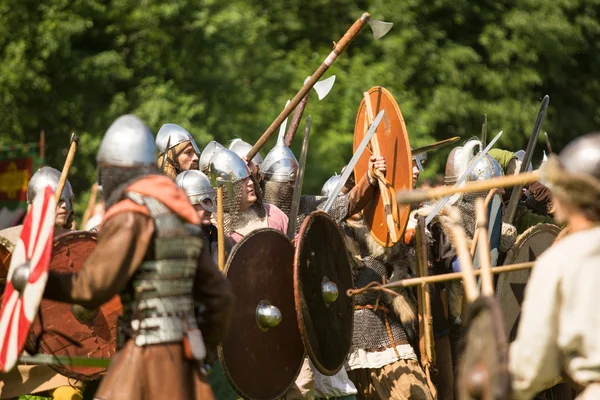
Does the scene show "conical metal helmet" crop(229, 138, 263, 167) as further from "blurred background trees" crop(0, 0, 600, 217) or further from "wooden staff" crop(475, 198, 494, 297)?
"blurred background trees" crop(0, 0, 600, 217)

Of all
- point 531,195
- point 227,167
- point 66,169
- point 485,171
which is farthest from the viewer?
point 531,195

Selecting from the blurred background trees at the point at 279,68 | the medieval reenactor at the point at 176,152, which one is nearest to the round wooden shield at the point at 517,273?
the medieval reenactor at the point at 176,152

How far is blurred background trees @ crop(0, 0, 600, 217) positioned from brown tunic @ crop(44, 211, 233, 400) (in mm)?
10773

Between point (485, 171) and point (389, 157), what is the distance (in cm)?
161

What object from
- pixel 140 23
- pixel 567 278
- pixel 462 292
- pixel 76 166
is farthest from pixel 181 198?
pixel 140 23

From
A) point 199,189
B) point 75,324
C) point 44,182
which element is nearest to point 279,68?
point 44,182

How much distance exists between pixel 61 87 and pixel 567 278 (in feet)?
42.8

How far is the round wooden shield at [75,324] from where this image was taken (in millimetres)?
5715

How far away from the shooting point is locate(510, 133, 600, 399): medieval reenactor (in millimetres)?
3939

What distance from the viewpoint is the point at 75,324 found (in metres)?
5.82

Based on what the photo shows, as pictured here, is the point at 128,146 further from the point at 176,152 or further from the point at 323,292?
the point at 176,152

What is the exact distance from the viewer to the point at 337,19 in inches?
808

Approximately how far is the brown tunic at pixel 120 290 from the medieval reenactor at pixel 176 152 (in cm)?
321

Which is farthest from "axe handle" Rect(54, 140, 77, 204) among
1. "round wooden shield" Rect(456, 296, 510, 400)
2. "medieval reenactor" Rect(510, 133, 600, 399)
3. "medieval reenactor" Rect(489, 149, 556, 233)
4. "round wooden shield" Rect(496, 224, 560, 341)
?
"medieval reenactor" Rect(489, 149, 556, 233)
